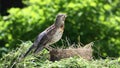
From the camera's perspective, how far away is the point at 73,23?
38.1 feet

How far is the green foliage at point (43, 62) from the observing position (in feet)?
19.9

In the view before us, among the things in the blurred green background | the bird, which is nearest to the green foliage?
the bird

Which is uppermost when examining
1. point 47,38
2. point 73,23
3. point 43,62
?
point 73,23

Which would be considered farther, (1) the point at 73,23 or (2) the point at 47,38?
(1) the point at 73,23

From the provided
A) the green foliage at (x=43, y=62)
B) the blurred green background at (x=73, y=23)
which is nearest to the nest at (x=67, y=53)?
the green foliage at (x=43, y=62)

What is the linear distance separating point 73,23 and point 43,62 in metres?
5.25

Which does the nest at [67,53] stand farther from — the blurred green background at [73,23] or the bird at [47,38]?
the blurred green background at [73,23]

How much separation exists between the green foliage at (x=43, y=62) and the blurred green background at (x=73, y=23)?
4.65m

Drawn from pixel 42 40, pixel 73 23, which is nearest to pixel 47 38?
pixel 42 40

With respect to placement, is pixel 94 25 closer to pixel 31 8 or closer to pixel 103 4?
pixel 103 4

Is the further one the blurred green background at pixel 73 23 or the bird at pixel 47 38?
the blurred green background at pixel 73 23

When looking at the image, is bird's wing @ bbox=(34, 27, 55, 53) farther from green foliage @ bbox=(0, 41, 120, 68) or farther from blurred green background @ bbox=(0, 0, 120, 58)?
blurred green background @ bbox=(0, 0, 120, 58)

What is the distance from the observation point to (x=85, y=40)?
11.3 meters

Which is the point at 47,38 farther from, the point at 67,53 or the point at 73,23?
the point at 73,23
